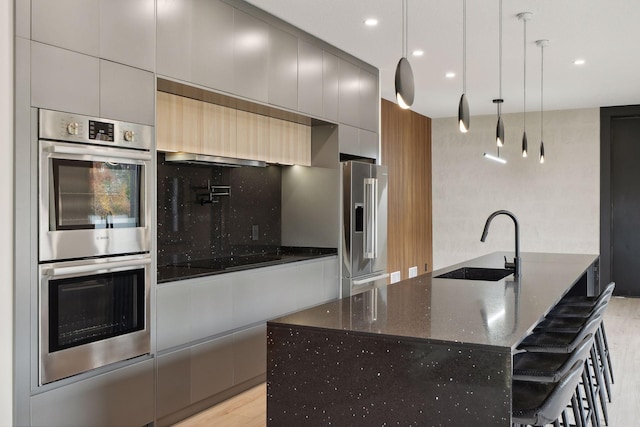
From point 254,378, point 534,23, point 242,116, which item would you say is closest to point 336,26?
point 242,116

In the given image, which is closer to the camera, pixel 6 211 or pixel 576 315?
pixel 6 211

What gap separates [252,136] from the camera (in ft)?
15.3

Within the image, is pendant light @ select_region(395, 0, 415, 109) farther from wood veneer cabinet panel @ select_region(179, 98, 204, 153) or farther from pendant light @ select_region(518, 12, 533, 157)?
pendant light @ select_region(518, 12, 533, 157)

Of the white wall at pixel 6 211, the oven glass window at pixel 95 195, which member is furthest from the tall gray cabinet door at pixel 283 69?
the white wall at pixel 6 211

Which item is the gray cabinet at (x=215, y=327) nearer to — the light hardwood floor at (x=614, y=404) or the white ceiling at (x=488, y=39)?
the light hardwood floor at (x=614, y=404)

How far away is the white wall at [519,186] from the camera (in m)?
8.67

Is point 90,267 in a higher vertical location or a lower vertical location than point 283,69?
lower

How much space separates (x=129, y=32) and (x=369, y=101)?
128 inches

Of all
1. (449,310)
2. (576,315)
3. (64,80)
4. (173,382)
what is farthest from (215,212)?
(576,315)

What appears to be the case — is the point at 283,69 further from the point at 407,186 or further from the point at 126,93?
the point at 407,186

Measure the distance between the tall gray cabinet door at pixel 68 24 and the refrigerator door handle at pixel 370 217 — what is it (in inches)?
123

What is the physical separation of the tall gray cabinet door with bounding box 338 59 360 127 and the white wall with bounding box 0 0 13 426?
3.27 m

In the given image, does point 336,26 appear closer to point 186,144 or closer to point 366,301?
point 186,144

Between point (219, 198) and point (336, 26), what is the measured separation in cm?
169
